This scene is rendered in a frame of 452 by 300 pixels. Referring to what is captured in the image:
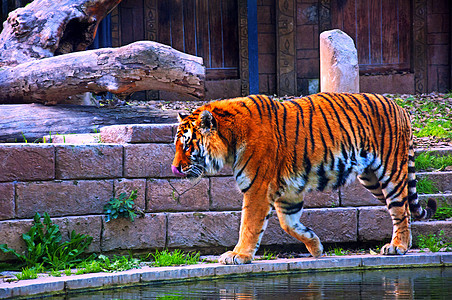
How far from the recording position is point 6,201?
17.7ft

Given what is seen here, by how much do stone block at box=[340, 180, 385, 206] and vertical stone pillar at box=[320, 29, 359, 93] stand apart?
6.53 ft

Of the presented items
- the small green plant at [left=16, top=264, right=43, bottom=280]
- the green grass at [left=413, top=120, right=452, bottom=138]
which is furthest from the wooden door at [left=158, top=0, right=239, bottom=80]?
the small green plant at [left=16, top=264, right=43, bottom=280]

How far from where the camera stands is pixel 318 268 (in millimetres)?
5340

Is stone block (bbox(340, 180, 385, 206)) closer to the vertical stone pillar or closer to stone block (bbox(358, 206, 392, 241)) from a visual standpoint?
stone block (bbox(358, 206, 392, 241))

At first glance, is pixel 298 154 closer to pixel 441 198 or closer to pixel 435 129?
pixel 441 198

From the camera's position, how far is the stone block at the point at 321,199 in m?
6.20

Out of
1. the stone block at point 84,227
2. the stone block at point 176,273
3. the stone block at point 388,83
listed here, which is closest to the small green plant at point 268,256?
the stone block at point 176,273

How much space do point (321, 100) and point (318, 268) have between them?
5.12 ft

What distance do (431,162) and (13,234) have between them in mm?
4731

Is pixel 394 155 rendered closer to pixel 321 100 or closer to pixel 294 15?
pixel 321 100

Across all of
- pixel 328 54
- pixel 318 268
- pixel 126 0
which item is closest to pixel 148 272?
pixel 318 268

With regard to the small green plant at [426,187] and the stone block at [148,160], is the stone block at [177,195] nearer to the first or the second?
the stone block at [148,160]

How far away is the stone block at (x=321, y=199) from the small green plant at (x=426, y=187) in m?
1.11

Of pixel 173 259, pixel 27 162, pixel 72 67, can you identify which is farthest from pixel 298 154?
pixel 72 67
